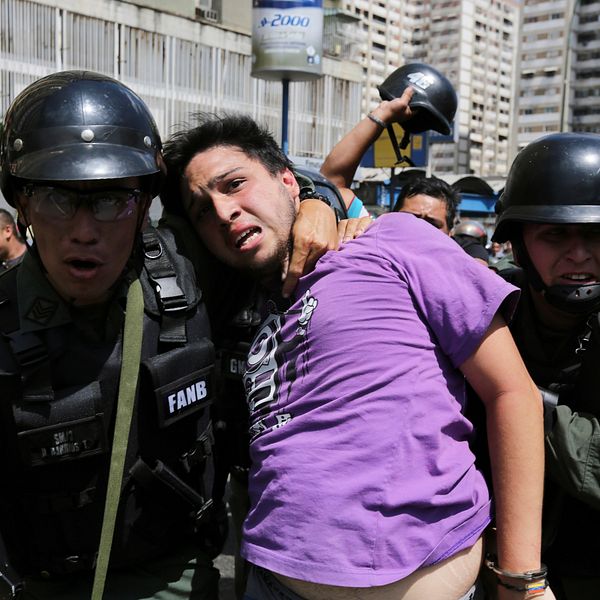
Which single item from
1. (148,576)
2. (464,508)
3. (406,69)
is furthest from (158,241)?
(406,69)

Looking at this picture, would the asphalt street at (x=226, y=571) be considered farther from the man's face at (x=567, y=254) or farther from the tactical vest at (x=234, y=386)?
the man's face at (x=567, y=254)

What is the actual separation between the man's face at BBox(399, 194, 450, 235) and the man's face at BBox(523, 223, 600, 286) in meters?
2.51

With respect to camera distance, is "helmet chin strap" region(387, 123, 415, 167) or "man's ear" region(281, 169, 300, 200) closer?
"man's ear" region(281, 169, 300, 200)

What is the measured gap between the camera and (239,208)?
6.66 feet

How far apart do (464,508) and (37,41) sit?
23.7 metres

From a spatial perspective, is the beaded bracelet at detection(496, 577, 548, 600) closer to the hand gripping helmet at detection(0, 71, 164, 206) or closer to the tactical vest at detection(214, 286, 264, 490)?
the tactical vest at detection(214, 286, 264, 490)

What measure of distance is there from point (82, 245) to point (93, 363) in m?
0.31

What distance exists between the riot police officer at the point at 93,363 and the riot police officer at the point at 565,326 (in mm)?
953

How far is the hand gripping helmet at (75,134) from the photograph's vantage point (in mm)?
1764

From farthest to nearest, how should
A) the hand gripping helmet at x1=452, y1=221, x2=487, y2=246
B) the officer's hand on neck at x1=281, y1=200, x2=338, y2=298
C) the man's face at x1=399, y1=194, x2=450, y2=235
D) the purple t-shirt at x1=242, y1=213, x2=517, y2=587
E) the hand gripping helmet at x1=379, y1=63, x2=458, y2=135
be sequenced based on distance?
1. the hand gripping helmet at x1=452, y1=221, x2=487, y2=246
2. the man's face at x1=399, y1=194, x2=450, y2=235
3. the hand gripping helmet at x1=379, y1=63, x2=458, y2=135
4. the officer's hand on neck at x1=281, y1=200, x2=338, y2=298
5. the purple t-shirt at x1=242, y1=213, x2=517, y2=587

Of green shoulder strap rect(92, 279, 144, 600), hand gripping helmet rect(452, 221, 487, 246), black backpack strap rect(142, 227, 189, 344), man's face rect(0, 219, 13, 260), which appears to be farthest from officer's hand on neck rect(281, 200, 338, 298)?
hand gripping helmet rect(452, 221, 487, 246)

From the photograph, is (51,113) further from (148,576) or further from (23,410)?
(148,576)

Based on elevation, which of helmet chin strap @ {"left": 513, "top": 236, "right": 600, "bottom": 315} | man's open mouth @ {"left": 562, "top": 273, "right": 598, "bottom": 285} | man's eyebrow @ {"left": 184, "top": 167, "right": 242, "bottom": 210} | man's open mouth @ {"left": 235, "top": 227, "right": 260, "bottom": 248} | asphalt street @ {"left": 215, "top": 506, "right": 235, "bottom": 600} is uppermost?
man's eyebrow @ {"left": 184, "top": 167, "right": 242, "bottom": 210}

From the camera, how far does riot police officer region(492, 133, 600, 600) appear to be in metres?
1.82
